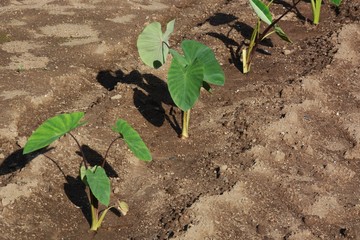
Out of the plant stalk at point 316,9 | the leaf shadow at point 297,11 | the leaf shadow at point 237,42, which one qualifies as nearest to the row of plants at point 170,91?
the leaf shadow at point 237,42

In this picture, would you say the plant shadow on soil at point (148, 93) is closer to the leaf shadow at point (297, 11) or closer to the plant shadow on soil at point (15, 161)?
the plant shadow on soil at point (15, 161)

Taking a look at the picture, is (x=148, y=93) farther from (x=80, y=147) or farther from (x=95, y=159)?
(x=80, y=147)

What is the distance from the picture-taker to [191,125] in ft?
13.5

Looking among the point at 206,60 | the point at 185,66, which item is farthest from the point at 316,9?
the point at 185,66

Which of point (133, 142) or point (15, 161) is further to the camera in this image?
point (15, 161)

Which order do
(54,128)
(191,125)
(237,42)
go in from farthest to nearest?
1. (237,42)
2. (191,125)
3. (54,128)

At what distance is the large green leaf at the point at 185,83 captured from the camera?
11.4ft

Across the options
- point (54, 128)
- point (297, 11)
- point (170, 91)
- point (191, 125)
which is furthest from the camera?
point (297, 11)

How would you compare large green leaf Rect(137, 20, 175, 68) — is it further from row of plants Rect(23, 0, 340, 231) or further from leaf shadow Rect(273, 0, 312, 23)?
leaf shadow Rect(273, 0, 312, 23)

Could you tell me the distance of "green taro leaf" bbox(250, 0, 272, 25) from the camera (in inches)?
161

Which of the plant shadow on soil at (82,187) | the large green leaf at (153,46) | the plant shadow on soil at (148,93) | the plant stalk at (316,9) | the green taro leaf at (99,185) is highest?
the green taro leaf at (99,185)

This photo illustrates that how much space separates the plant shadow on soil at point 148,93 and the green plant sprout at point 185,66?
0.78 ft

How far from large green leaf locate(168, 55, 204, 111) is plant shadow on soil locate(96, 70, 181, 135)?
22.2 inches

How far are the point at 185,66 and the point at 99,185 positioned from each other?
3.16 feet
